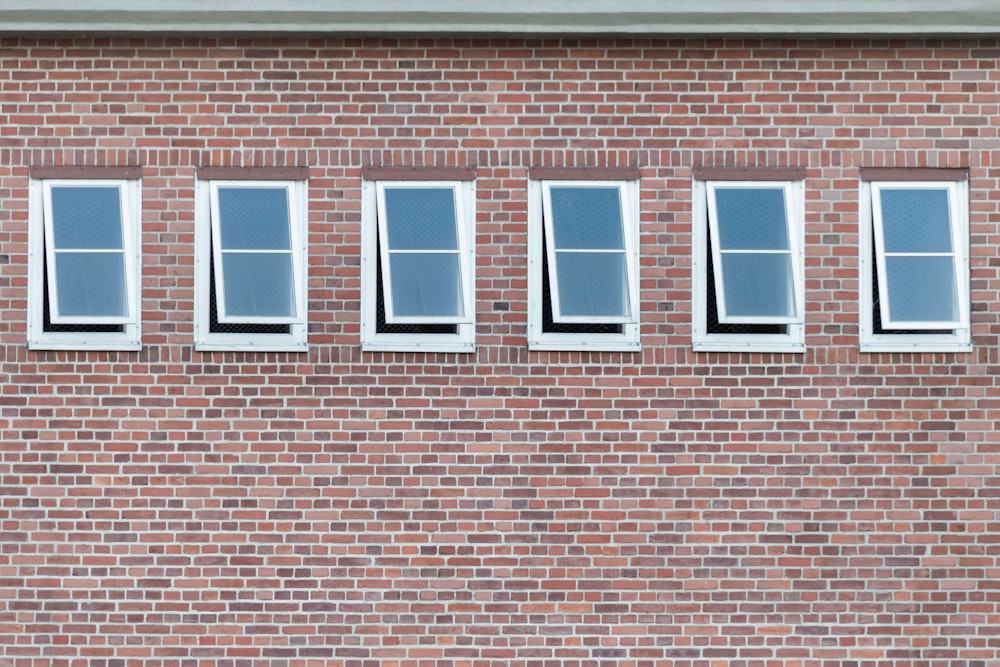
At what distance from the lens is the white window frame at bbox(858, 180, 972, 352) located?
9742 mm

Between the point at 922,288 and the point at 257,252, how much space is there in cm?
444

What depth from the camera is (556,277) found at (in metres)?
9.78

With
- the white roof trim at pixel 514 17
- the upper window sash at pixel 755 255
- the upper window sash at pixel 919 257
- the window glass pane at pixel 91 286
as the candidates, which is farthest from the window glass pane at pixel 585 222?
the window glass pane at pixel 91 286

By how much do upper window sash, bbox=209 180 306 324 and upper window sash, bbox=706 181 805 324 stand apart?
2780 millimetres

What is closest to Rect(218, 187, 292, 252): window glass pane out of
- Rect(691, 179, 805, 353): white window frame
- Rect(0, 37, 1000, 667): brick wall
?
Rect(0, 37, 1000, 667): brick wall

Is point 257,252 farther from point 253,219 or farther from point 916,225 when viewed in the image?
point 916,225

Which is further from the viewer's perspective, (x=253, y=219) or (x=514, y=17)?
(x=253, y=219)

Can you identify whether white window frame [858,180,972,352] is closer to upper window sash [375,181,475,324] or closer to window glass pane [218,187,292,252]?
upper window sash [375,181,475,324]

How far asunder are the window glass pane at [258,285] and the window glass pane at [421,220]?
2.43 feet

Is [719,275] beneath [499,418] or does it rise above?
above

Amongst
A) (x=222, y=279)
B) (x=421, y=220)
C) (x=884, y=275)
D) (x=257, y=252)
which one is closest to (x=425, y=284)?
(x=421, y=220)

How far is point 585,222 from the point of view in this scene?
9820mm

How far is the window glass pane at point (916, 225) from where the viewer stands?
981 cm

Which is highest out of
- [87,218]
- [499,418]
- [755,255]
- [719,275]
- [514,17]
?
[514,17]
